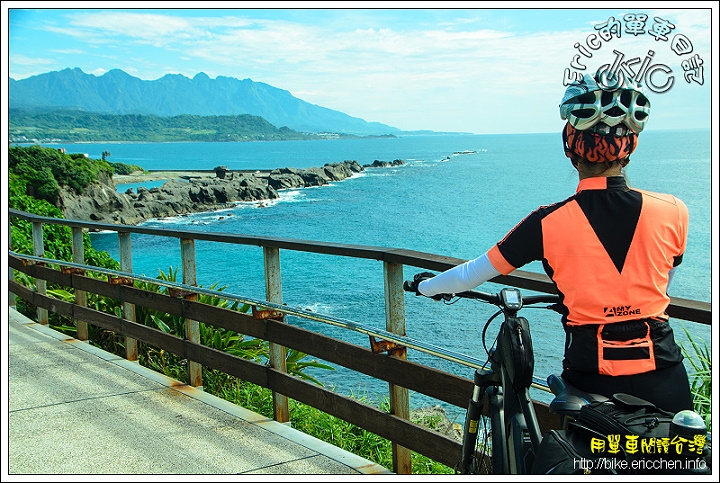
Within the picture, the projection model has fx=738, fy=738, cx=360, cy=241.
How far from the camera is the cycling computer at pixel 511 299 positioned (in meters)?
2.57

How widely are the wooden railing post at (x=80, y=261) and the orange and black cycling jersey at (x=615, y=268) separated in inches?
241

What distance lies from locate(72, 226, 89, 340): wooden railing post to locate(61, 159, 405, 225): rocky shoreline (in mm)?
30091

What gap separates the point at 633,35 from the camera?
311 centimetres

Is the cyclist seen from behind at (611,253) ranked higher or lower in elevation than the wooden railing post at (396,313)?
higher

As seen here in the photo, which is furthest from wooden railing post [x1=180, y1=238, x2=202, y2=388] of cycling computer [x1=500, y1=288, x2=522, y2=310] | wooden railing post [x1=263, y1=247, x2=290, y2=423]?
cycling computer [x1=500, y1=288, x2=522, y2=310]

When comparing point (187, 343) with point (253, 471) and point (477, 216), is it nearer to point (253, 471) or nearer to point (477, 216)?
point (253, 471)

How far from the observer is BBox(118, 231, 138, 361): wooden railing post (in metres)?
6.89

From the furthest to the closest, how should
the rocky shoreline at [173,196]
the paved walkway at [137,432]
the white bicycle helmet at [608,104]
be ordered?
the rocky shoreline at [173,196] → the paved walkway at [137,432] → the white bicycle helmet at [608,104]

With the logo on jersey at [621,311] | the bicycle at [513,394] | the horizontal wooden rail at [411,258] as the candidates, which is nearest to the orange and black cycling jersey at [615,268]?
the logo on jersey at [621,311]

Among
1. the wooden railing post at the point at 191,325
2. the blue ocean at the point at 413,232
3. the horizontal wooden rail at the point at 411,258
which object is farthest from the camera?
the blue ocean at the point at 413,232

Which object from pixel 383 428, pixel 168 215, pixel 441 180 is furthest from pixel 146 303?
pixel 441 180

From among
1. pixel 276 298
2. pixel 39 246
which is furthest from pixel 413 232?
pixel 276 298

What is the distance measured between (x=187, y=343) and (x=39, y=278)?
3.39 metres

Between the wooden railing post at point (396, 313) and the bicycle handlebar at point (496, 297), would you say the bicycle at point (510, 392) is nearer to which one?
the bicycle handlebar at point (496, 297)
